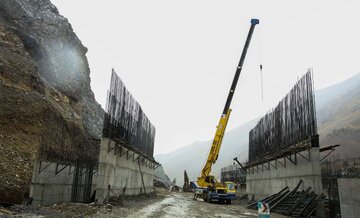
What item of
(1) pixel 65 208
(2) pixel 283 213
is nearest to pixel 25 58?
(1) pixel 65 208

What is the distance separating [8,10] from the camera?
124ft

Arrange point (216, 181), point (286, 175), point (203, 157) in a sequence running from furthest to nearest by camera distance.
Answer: point (203, 157) → point (216, 181) → point (286, 175)

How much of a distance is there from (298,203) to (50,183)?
1309 cm

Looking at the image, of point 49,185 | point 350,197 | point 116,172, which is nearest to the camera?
point 350,197

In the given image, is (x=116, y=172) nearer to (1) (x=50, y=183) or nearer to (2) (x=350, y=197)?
(1) (x=50, y=183)

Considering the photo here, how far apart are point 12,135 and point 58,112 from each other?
26.8 ft

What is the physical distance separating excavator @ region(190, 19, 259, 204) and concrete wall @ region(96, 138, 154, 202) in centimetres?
585

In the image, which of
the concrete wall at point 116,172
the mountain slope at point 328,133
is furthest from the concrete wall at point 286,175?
the mountain slope at point 328,133

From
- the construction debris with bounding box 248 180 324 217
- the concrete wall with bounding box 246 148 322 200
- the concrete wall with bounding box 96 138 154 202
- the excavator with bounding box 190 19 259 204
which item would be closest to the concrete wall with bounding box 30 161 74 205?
the concrete wall with bounding box 96 138 154 202

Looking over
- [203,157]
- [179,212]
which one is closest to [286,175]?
[179,212]

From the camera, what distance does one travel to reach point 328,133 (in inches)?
2928

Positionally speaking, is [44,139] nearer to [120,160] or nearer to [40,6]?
[120,160]

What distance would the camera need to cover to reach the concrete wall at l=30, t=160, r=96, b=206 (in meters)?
16.2

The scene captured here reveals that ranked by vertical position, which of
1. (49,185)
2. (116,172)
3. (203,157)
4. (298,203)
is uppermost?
(203,157)
